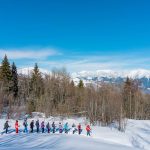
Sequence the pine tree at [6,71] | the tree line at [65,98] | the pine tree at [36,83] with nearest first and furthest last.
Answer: the tree line at [65,98] < the pine tree at [6,71] < the pine tree at [36,83]

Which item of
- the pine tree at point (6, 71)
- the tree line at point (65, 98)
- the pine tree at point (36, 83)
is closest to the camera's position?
the tree line at point (65, 98)

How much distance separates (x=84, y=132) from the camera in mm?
42750

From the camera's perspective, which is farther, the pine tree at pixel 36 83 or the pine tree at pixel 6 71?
the pine tree at pixel 36 83

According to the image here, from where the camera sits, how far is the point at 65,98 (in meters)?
83.6

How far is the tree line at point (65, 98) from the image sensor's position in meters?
58.8

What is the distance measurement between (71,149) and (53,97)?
177 feet

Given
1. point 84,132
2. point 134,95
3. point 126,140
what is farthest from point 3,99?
point 134,95

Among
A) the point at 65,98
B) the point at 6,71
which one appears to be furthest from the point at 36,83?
the point at 6,71

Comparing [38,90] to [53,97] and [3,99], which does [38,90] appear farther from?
[3,99]

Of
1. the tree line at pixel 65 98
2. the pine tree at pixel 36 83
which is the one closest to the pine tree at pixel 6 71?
the tree line at pixel 65 98

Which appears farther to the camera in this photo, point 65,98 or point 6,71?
point 65,98

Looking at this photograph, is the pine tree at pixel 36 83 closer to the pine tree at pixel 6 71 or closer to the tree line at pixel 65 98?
the tree line at pixel 65 98

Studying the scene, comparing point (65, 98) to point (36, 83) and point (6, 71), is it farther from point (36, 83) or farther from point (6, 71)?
point (6, 71)

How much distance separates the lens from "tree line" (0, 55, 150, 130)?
58.8 meters
